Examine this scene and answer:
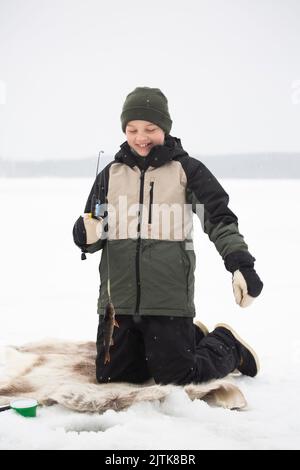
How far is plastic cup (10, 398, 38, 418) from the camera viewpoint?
256cm

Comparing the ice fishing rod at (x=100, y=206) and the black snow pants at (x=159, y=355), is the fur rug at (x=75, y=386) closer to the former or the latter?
the black snow pants at (x=159, y=355)

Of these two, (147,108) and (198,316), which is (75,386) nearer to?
(147,108)

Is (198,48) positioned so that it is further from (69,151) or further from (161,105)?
(161,105)

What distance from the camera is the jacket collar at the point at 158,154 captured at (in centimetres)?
313

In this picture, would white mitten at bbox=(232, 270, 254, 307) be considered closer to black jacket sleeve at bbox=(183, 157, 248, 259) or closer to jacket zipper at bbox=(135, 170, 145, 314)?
black jacket sleeve at bbox=(183, 157, 248, 259)

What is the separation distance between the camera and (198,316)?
5.16 metres

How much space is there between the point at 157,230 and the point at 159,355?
2.28ft

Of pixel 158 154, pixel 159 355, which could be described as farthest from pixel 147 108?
pixel 159 355

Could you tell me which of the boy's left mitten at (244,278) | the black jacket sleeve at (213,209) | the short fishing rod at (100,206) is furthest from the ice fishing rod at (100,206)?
the boy's left mitten at (244,278)

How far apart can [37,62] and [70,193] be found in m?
108

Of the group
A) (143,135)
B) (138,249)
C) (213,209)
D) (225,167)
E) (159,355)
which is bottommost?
(159,355)

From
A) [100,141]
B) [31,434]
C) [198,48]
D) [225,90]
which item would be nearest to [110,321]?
[31,434]

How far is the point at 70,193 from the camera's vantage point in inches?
661

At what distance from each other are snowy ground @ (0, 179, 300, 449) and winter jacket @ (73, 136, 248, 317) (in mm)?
574
